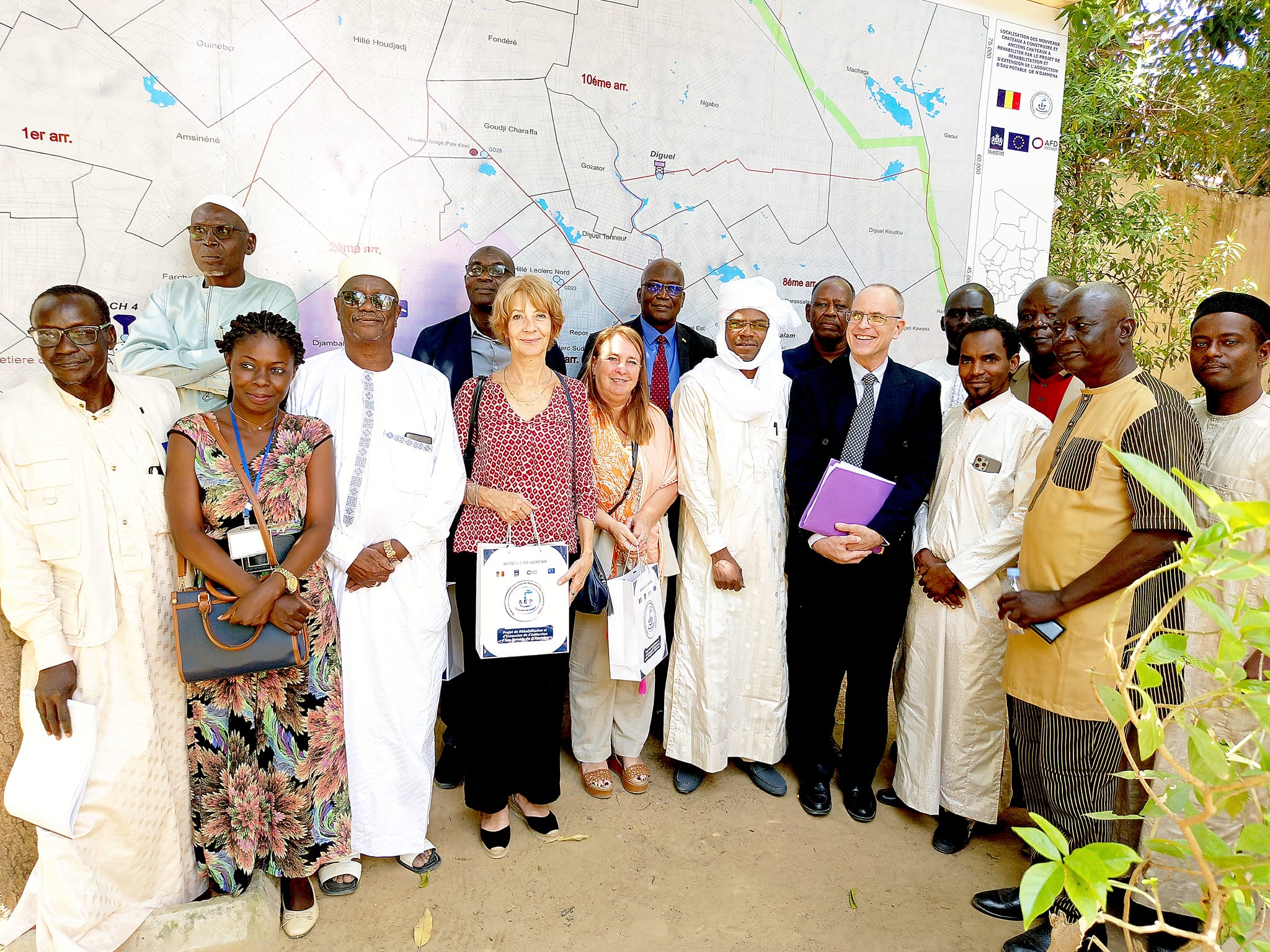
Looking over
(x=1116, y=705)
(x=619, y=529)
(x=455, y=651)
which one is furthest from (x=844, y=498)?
(x=1116, y=705)

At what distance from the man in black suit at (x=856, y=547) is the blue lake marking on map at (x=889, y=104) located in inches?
99.7

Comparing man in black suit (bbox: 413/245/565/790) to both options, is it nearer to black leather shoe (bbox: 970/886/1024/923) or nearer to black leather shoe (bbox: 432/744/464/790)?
black leather shoe (bbox: 432/744/464/790)

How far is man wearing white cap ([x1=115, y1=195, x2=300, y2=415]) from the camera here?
3.06 metres

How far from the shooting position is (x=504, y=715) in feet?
10.1

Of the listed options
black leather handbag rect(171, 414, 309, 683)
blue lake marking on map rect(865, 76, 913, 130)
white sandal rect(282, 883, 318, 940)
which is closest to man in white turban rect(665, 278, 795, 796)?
white sandal rect(282, 883, 318, 940)

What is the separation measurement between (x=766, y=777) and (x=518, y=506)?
179 centimetres

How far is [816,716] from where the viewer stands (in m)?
3.66

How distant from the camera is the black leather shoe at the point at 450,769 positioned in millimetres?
3703

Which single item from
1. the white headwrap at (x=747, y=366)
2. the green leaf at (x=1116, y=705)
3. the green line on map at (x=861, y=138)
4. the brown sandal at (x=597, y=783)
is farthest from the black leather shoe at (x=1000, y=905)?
the green line on map at (x=861, y=138)

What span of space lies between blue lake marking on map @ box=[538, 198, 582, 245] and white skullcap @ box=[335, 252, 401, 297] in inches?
62.0

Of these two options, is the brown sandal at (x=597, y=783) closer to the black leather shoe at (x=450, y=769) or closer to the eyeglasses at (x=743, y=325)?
the black leather shoe at (x=450, y=769)

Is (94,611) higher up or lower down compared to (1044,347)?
lower down

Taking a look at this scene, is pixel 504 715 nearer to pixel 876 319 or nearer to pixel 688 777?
pixel 688 777

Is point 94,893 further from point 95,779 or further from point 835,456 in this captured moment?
point 835,456
